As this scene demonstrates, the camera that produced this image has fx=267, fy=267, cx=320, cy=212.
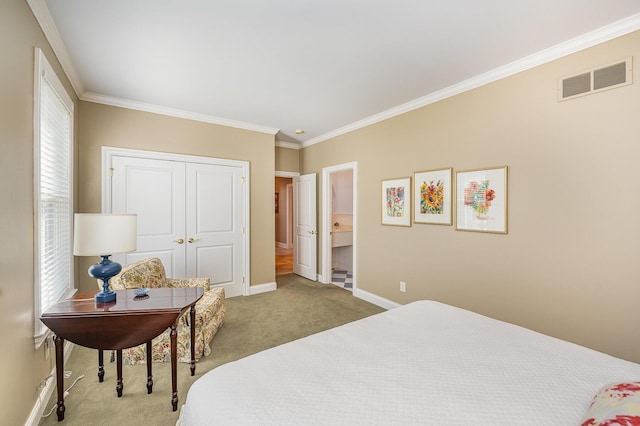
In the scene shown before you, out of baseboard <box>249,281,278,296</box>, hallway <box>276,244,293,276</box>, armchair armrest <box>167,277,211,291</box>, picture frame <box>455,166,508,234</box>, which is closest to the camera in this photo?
picture frame <box>455,166,508,234</box>

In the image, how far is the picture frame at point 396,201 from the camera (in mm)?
3330

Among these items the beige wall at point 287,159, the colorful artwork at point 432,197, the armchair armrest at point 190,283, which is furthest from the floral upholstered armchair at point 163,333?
the beige wall at point 287,159

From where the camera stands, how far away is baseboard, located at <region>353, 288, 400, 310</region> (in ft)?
11.6

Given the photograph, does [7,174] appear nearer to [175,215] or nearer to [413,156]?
[175,215]

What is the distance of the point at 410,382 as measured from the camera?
1.08m

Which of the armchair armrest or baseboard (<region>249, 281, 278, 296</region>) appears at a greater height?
the armchair armrest

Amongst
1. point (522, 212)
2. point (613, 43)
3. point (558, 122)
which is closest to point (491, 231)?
point (522, 212)

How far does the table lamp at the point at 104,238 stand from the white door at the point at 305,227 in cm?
324

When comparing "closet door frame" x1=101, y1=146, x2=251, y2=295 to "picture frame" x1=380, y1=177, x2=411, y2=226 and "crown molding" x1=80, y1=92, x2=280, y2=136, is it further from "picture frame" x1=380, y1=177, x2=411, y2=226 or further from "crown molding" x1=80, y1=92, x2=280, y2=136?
"picture frame" x1=380, y1=177, x2=411, y2=226

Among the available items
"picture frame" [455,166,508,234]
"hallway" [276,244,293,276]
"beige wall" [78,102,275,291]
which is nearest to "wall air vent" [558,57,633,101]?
"picture frame" [455,166,508,234]

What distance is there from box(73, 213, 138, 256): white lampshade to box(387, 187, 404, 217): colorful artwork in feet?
9.29

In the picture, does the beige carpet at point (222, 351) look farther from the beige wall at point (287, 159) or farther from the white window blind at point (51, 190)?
the beige wall at point (287, 159)

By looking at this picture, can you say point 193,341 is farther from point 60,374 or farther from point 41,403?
point 41,403

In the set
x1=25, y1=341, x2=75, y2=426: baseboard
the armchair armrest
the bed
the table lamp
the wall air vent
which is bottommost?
x1=25, y1=341, x2=75, y2=426: baseboard
